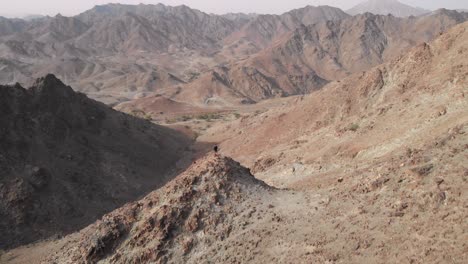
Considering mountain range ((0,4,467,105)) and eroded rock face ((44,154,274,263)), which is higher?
eroded rock face ((44,154,274,263))

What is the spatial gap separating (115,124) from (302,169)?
25356 mm

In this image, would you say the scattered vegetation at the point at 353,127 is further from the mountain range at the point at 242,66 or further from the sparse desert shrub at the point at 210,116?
the mountain range at the point at 242,66

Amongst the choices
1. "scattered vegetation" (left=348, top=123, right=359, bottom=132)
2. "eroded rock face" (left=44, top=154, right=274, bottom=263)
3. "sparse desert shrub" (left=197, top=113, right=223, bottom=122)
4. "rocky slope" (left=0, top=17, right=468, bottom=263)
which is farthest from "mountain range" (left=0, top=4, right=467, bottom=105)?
"eroded rock face" (left=44, top=154, right=274, bottom=263)

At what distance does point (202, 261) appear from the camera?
638 inches

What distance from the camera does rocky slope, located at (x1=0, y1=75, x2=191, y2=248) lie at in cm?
2906

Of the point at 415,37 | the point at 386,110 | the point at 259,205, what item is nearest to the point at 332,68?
the point at 415,37

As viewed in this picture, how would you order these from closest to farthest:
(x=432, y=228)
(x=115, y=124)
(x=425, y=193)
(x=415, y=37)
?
(x=432, y=228) → (x=425, y=193) → (x=115, y=124) → (x=415, y=37)

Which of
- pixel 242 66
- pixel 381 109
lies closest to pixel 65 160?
pixel 381 109

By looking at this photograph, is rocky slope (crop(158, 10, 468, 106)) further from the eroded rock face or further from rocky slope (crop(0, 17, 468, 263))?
the eroded rock face

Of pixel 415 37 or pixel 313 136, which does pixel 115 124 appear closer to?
pixel 313 136

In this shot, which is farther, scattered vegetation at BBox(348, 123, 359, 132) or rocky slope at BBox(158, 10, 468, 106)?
rocky slope at BBox(158, 10, 468, 106)

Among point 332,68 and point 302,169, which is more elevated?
point 302,169

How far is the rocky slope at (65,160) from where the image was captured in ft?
95.3

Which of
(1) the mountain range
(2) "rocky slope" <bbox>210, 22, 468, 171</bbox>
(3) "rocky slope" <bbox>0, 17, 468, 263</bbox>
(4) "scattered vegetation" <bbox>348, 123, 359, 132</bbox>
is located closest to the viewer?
(3) "rocky slope" <bbox>0, 17, 468, 263</bbox>
